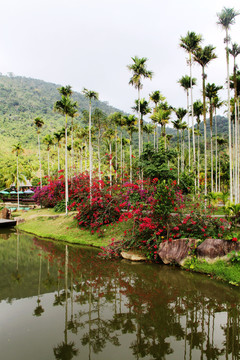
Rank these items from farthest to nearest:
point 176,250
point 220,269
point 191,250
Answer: point 176,250, point 191,250, point 220,269

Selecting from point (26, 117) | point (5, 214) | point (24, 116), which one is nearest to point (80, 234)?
point (5, 214)

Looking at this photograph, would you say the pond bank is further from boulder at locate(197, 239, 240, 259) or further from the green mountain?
the green mountain

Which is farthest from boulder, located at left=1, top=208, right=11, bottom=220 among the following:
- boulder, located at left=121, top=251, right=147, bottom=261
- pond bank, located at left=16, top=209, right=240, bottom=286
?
boulder, located at left=121, top=251, right=147, bottom=261

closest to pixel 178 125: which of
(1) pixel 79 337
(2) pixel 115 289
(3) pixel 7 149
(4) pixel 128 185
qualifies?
(4) pixel 128 185

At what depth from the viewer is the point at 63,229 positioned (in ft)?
70.4

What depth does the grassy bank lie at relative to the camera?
17.8m

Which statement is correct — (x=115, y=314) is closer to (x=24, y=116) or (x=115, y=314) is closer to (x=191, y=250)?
(x=191, y=250)

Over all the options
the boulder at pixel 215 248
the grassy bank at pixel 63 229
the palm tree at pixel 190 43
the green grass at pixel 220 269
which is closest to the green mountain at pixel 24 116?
the grassy bank at pixel 63 229

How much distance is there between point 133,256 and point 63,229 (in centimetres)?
952

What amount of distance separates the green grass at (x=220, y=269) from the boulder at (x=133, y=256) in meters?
2.75

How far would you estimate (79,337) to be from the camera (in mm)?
6305

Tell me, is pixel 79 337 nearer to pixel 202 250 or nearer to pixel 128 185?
pixel 202 250

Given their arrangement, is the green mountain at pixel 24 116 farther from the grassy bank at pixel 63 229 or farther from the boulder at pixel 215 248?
the boulder at pixel 215 248

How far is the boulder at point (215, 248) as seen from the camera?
10773 mm
